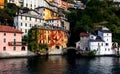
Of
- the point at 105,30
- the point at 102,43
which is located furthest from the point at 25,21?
the point at 105,30

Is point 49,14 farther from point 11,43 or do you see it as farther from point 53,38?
point 11,43

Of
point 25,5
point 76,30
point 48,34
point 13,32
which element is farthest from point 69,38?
point 13,32

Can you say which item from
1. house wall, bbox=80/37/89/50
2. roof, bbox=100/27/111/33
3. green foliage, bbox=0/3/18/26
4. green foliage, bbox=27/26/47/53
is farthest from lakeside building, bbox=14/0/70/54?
roof, bbox=100/27/111/33

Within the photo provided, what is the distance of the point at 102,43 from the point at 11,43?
31019 mm

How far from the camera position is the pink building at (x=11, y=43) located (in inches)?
3460

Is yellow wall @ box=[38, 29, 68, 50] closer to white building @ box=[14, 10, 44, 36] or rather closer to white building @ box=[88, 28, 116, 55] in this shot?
white building @ box=[14, 10, 44, 36]

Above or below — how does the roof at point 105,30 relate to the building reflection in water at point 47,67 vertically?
above

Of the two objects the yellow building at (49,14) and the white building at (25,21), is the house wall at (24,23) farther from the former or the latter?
the yellow building at (49,14)

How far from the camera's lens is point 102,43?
342 feet

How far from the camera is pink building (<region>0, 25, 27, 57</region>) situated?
87875mm

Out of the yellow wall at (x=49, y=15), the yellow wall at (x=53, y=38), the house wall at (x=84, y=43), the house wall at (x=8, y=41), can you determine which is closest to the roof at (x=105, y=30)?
the house wall at (x=84, y=43)

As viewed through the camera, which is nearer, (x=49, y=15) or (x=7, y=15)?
(x=7, y=15)

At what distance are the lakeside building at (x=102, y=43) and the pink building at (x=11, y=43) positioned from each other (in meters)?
22.9

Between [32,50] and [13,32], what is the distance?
9027 millimetres
